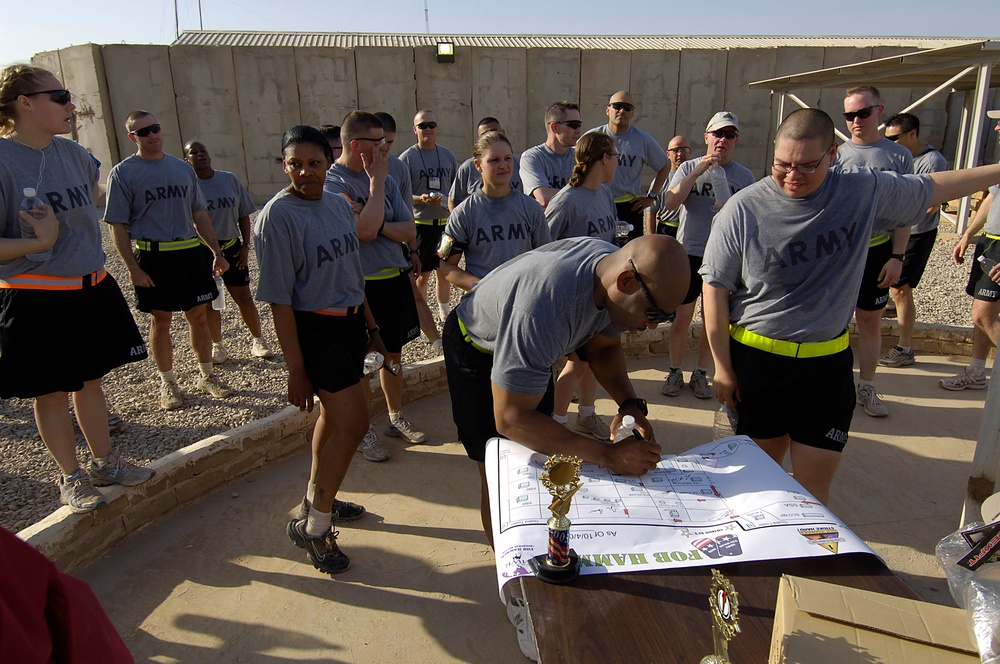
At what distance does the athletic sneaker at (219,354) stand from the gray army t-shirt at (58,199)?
226 centimetres

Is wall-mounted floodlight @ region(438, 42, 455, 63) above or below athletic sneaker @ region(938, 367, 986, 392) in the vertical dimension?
above

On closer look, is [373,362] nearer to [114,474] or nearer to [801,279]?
[114,474]

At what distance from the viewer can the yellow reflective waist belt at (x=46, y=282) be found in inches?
120

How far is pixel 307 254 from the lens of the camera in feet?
9.72

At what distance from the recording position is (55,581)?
1055mm

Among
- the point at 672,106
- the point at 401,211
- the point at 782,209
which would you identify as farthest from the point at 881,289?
the point at 672,106

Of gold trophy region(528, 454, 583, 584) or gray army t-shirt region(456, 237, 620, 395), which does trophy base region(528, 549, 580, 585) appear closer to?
gold trophy region(528, 454, 583, 584)

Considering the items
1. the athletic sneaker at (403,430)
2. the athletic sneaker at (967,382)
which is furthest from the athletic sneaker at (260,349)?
the athletic sneaker at (967,382)

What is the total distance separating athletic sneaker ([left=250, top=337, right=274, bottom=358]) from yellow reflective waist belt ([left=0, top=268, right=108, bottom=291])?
7.74ft

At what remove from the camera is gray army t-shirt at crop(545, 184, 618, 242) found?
4.25 meters

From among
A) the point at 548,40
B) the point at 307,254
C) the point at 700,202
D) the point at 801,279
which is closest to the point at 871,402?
the point at 700,202

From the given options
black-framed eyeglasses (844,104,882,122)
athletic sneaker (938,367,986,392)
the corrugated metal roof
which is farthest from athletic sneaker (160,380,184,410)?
the corrugated metal roof

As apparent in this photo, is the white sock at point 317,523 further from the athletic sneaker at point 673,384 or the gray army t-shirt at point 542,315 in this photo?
the athletic sneaker at point 673,384

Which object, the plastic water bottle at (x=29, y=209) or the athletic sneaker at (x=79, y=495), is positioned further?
the athletic sneaker at (x=79, y=495)
